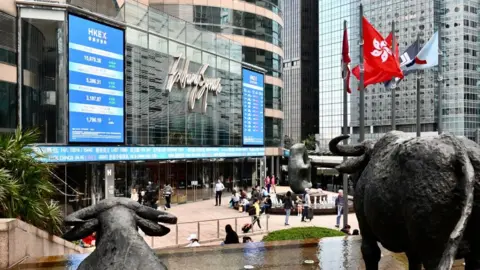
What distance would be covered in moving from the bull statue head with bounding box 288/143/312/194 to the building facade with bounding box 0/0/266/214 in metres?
7.81

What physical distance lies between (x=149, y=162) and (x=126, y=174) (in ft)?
6.24

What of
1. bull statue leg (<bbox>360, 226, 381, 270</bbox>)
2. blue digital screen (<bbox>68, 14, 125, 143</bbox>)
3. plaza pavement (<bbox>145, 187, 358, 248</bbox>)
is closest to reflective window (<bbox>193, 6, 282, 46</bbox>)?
plaza pavement (<bbox>145, 187, 358, 248</bbox>)

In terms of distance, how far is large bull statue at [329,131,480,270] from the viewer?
384 cm

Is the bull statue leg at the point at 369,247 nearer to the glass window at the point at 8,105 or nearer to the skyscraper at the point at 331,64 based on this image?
the glass window at the point at 8,105

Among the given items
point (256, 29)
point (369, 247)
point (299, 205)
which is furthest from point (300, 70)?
point (369, 247)

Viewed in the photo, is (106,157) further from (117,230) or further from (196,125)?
(117,230)

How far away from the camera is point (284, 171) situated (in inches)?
2238

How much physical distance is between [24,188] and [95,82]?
13664 mm

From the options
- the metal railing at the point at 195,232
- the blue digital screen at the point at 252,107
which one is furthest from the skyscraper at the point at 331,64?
the metal railing at the point at 195,232

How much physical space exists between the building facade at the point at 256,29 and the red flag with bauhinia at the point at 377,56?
26.6m

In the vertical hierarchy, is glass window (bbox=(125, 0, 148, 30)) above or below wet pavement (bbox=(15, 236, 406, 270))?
above

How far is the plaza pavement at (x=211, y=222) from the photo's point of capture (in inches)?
652

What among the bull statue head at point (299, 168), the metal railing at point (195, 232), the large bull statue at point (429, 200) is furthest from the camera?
the bull statue head at point (299, 168)

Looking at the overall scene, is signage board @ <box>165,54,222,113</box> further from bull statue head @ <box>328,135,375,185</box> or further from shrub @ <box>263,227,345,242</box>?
bull statue head @ <box>328,135,375,185</box>
